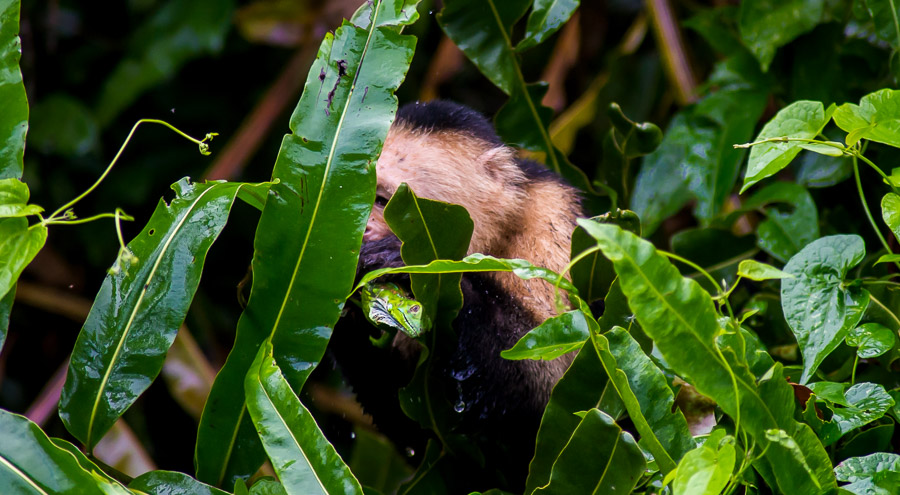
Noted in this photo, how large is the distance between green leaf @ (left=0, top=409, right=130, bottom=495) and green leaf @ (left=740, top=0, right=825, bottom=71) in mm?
1359

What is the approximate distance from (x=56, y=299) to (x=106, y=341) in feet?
5.35

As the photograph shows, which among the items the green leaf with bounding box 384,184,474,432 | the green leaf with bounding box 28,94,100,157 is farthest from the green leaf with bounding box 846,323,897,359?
the green leaf with bounding box 28,94,100,157

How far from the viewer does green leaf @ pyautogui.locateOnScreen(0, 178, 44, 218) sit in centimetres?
86

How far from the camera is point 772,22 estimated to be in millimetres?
1640

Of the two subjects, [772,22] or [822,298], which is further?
[772,22]

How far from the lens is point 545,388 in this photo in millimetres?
1202

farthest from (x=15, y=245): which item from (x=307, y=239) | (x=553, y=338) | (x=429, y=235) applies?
(x=553, y=338)

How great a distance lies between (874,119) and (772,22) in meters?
0.76

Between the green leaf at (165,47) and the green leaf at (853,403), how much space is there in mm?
1909

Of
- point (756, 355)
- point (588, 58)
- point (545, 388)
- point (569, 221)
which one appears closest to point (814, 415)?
point (756, 355)

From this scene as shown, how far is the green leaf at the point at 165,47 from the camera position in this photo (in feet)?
7.84

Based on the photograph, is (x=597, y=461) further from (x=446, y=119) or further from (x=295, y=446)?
(x=446, y=119)

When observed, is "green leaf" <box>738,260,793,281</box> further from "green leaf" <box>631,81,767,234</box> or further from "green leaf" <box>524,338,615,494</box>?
"green leaf" <box>631,81,767,234</box>

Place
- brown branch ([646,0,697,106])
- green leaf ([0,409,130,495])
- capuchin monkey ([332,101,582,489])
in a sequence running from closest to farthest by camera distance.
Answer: green leaf ([0,409,130,495])
capuchin monkey ([332,101,582,489])
brown branch ([646,0,697,106])
